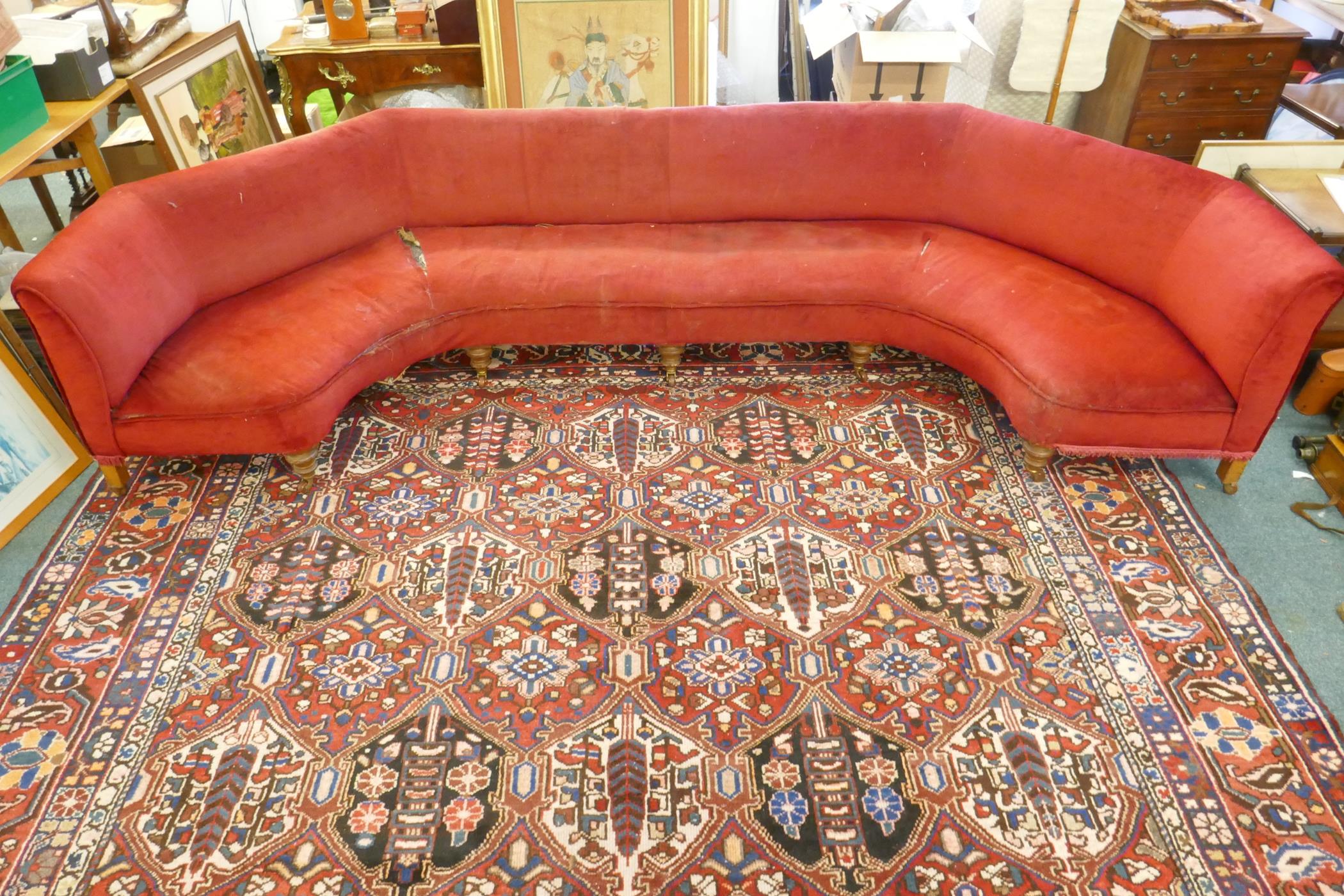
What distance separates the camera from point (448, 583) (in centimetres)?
271

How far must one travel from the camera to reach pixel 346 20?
397 cm

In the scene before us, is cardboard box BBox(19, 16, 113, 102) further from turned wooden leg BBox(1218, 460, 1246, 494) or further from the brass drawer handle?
turned wooden leg BBox(1218, 460, 1246, 494)

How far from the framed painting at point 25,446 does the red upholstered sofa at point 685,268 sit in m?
0.23

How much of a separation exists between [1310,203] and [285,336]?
359 cm

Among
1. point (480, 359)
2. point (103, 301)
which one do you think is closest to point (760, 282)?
point (480, 359)

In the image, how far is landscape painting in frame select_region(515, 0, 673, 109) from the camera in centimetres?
381

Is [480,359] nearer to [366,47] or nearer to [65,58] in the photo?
[366,47]

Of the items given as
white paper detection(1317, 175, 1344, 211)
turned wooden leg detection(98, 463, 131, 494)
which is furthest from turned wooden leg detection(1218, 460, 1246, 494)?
turned wooden leg detection(98, 463, 131, 494)

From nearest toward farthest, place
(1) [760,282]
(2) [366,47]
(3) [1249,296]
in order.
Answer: (3) [1249,296] < (1) [760,282] < (2) [366,47]

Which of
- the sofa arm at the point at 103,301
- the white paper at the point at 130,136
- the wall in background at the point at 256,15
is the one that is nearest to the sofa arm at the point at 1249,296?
the sofa arm at the point at 103,301

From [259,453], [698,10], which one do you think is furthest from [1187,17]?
[259,453]

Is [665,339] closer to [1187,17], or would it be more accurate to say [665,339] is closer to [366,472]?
[366,472]

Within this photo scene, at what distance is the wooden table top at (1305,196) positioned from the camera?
3.07 metres

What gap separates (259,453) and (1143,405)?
284 centimetres
